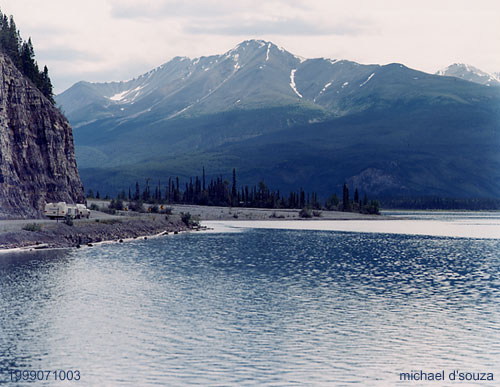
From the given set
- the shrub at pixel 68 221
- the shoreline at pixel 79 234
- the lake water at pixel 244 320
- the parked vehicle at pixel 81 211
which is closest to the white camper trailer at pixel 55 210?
the shrub at pixel 68 221

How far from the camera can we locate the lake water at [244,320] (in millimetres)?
25812

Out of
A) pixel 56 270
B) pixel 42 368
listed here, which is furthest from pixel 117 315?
pixel 56 270

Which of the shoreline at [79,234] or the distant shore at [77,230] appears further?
the distant shore at [77,230]

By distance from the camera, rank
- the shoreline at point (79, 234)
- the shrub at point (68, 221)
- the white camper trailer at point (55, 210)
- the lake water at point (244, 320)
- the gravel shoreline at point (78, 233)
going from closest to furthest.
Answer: the lake water at point (244, 320) < the shoreline at point (79, 234) < the gravel shoreline at point (78, 233) < the shrub at point (68, 221) < the white camper trailer at point (55, 210)

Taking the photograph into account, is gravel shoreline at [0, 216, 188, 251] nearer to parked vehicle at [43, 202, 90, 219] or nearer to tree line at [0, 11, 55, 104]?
parked vehicle at [43, 202, 90, 219]

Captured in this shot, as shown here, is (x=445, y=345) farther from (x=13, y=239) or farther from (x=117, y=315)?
(x=13, y=239)

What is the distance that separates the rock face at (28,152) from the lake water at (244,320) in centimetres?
2626

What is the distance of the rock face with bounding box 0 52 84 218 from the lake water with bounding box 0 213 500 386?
2626 centimetres

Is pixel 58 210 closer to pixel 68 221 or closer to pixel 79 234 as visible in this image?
pixel 68 221

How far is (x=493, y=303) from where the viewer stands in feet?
131

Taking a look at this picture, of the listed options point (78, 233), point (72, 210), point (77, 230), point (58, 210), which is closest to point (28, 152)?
point (72, 210)

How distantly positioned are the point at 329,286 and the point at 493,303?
10.3 metres

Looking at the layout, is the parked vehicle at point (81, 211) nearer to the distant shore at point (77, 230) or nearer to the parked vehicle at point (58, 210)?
the distant shore at point (77, 230)

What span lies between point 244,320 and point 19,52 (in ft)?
313
